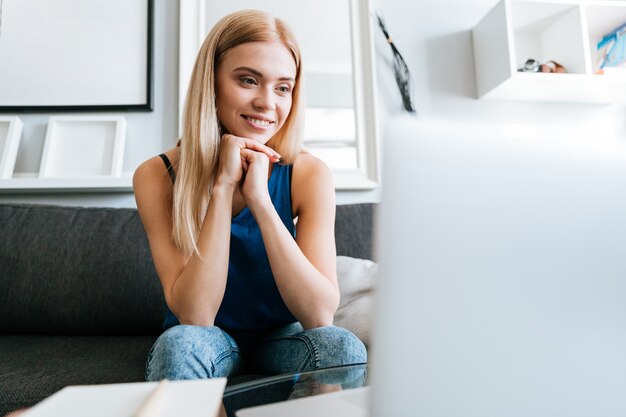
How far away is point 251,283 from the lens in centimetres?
108

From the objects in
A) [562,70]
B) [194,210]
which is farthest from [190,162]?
[562,70]

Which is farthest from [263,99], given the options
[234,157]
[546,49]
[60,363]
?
[546,49]

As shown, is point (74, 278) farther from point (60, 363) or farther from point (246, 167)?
point (246, 167)

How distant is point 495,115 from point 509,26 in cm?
37

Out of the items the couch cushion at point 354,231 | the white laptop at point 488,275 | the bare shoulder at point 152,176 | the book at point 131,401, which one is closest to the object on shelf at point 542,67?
the couch cushion at point 354,231

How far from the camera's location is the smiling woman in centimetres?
187

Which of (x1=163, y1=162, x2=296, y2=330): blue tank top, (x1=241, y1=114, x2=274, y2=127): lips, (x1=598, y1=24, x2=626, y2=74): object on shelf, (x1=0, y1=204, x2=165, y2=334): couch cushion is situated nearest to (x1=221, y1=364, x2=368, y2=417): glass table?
(x1=163, y1=162, x2=296, y2=330): blue tank top

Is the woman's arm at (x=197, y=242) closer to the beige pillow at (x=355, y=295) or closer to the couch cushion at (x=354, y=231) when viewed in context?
the beige pillow at (x=355, y=295)

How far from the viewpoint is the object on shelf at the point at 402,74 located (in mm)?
1948

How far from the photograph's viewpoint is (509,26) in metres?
1.77

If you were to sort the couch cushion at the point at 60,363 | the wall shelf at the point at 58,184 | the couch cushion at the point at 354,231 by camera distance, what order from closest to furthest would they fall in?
the couch cushion at the point at 60,363 → the couch cushion at the point at 354,231 → the wall shelf at the point at 58,184

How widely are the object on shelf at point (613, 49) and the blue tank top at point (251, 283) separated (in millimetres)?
1619

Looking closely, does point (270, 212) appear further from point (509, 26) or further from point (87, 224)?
point (509, 26)

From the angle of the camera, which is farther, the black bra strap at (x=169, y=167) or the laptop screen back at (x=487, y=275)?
the black bra strap at (x=169, y=167)
